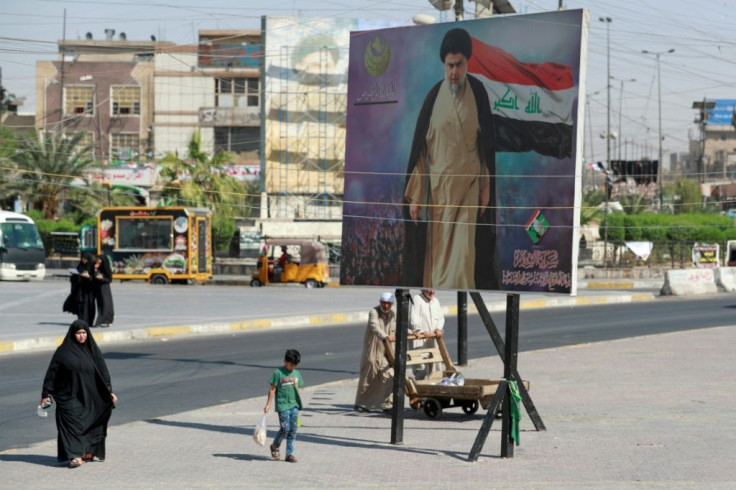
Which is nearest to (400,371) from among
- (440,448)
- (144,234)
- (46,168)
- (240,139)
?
(440,448)

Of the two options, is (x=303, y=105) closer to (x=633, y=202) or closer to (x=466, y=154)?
(x=633, y=202)

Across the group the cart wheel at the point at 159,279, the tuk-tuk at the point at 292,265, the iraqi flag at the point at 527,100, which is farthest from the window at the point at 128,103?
the iraqi flag at the point at 527,100

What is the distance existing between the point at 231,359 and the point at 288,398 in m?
10.3

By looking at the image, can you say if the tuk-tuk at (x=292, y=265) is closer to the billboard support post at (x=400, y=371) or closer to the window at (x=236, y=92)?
the billboard support post at (x=400, y=371)

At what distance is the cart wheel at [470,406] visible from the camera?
1388 centimetres

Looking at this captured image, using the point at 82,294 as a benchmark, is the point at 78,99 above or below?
above

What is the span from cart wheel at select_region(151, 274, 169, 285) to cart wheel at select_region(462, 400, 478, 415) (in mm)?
31998

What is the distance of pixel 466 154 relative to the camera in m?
11.6

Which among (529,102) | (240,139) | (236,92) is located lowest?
(529,102)

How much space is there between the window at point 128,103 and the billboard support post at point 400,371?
75.7 m

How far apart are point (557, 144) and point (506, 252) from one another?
3.80ft

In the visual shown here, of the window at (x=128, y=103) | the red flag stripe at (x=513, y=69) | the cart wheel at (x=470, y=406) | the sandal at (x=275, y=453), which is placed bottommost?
the cart wheel at (x=470, y=406)

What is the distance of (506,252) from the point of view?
1123 cm

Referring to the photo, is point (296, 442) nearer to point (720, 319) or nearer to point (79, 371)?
point (79, 371)
